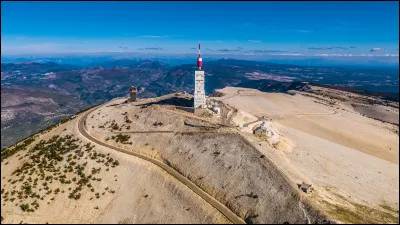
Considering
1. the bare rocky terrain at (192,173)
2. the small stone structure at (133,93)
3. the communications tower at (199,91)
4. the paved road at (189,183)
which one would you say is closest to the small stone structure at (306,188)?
the bare rocky terrain at (192,173)

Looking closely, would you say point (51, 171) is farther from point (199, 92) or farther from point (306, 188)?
point (306, 188)

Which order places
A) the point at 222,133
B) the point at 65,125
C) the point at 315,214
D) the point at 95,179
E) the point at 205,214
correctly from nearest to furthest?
the point at 315,214, the point at 205,214, the point at 95,179, the point at 222,133, the point at 65,125

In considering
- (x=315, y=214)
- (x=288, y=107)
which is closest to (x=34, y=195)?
(x=315, y=214)

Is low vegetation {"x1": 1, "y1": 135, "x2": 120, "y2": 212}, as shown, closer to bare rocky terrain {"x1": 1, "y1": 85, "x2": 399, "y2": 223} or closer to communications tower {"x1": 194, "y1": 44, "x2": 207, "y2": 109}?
bare rocky terrain {"x1": 1, "y1": 85, "x2": 399, "y2": 223}

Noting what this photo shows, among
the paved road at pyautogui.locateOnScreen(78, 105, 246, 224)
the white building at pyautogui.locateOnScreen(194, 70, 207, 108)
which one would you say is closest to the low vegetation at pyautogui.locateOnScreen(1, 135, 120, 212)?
the paved road at pyautogui.locateOnScreen(78, 105, 246, 224)

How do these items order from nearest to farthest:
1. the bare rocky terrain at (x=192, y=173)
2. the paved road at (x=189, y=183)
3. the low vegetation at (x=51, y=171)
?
the paved road at (x=189, y=183), the bare rocky terrain at (x=192, y=173), the low vegetation at (x=51, y=171)

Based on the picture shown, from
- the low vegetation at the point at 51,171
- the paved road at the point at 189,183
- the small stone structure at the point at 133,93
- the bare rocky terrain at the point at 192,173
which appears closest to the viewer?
the paved road at the point at 189,183

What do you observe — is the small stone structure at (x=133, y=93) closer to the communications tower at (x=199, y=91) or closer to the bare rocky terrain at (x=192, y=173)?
the bare rocky terrain at (x=192, y=173)

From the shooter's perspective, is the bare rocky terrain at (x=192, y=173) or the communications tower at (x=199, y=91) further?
the communications tower at (x=199, y=91)

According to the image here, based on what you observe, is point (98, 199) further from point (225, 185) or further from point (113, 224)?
point (225, 185)

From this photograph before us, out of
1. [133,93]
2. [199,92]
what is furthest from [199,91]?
[133,93]

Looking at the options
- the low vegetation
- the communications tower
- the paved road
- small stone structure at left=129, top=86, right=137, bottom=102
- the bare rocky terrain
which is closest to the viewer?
the paved road
